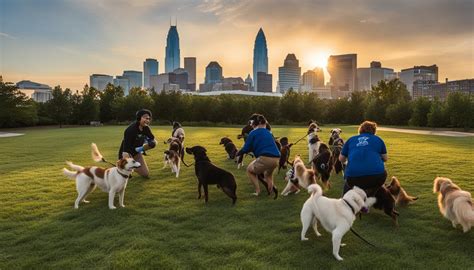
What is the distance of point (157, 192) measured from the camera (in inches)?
352

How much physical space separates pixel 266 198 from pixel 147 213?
9.12 ft

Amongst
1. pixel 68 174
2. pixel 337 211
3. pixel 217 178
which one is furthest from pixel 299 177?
pixel 68 174

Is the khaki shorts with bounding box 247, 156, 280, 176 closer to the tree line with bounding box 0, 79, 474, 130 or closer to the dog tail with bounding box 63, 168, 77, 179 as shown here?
the dog tail with bounding box 63, 168, 77, 179

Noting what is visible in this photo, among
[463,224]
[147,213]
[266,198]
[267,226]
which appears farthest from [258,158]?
[463,224]

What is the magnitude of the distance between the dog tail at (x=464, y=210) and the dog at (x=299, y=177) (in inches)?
113

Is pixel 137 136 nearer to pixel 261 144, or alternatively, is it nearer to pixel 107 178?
pixel 107 178

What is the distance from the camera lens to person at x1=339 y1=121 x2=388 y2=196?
→ 6301mm

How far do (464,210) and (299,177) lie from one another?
3297mm

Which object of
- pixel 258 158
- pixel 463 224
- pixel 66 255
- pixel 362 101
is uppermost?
pixel 362 101

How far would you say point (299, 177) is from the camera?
8.09 metres

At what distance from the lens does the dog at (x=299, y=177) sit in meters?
7.91

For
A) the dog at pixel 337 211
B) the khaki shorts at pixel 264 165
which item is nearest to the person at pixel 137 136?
the khaki shorts at pixel 264 165

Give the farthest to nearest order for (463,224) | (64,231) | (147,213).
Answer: (147,213) → (64,231) → (463,224)

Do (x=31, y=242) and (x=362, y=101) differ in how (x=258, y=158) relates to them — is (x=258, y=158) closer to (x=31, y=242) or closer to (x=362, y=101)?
(x=31, y=242)
